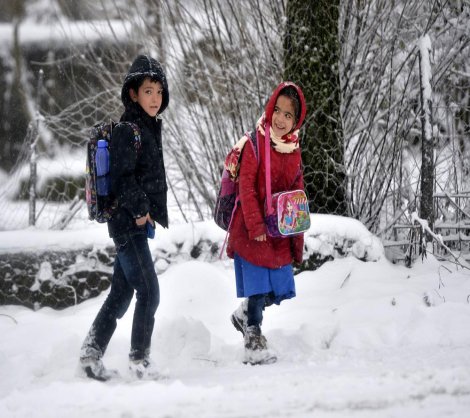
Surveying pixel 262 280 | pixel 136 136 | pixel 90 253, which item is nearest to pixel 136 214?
pixel 136 136

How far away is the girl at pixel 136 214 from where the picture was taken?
321cm

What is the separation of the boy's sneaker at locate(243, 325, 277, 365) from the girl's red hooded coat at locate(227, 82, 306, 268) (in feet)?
1.29

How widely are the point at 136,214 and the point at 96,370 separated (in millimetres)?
814

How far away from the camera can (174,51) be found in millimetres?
6539

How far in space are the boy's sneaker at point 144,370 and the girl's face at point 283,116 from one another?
4.68 ft

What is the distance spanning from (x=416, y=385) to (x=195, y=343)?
134 cm

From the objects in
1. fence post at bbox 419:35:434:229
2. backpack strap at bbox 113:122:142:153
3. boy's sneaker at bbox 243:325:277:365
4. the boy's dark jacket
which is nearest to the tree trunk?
fence post at bbox 419:35:434:229

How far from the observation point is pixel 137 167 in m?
3.33

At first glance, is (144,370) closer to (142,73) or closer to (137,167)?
(137,167)

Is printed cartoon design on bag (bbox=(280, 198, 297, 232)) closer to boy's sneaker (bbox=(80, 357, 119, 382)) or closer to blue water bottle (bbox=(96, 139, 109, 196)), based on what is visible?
blue water bottle (bbox=(96, 139, 109, 196))

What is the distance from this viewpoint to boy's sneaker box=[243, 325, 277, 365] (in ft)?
11.8

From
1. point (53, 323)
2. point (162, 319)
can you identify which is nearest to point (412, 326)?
point (162, 319)

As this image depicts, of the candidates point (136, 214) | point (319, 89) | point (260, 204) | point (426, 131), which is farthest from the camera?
point (319, 89)

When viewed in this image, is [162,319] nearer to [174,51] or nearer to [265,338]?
[265,338]
